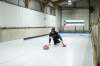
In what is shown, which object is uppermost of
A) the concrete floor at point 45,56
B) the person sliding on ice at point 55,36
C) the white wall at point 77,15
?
the white wall at point 77,15

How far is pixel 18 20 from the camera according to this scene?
43.7ft

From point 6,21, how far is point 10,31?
2.42 ft

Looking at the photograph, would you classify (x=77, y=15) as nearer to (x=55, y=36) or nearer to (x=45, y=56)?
(x=55, y=36)

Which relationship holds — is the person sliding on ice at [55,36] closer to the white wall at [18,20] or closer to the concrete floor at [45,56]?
the concrete floor at [45,56]

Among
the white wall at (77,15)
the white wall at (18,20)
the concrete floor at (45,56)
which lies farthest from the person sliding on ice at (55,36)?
the white wall at (77,15)

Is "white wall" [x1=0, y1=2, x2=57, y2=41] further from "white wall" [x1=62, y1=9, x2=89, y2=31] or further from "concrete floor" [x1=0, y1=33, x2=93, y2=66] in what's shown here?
"white wall" [x1=62, y1=9, x2=89, y2=31]

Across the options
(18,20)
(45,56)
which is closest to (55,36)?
(45,56)

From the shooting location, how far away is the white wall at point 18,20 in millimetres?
11289

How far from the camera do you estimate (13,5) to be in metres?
12.5

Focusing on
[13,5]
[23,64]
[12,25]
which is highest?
[13,5]

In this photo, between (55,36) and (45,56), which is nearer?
(45,56)

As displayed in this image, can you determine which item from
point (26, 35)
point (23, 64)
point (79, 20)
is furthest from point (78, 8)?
point (23, 64)

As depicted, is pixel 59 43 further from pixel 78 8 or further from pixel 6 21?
pixel 78 8

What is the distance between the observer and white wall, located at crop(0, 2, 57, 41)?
11.3 metres
